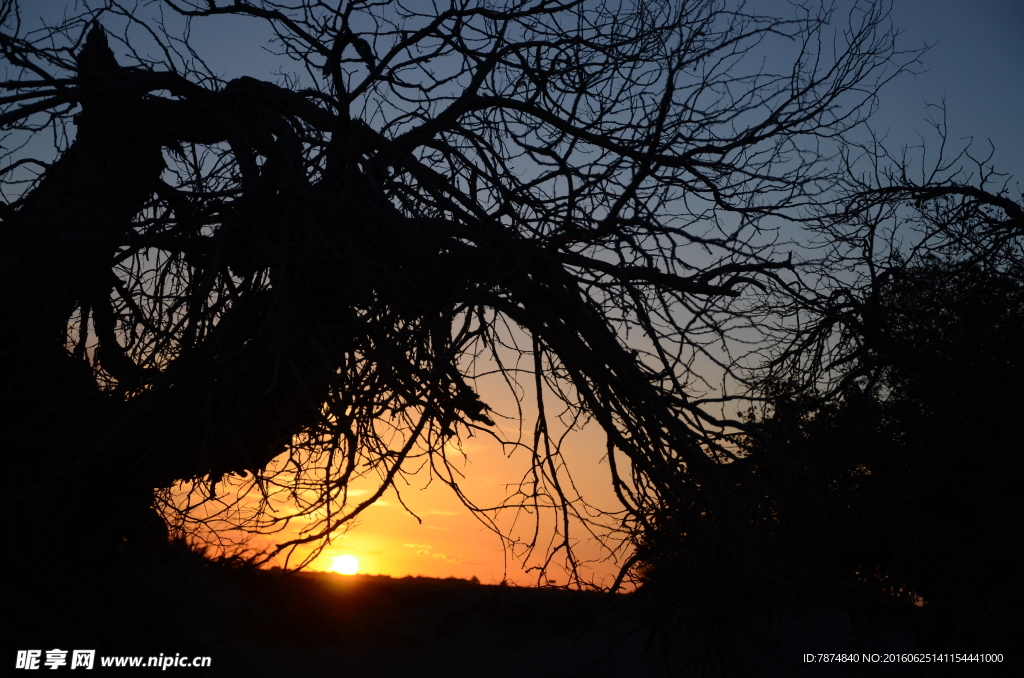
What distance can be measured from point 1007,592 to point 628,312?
192 inches

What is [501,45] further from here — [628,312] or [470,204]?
[628,312]

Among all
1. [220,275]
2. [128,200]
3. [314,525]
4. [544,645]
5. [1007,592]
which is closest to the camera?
[314,525]

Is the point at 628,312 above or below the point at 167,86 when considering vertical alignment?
below

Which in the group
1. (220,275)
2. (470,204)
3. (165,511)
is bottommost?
(165,511)

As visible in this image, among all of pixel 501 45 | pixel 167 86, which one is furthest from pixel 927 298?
pixel 167 86

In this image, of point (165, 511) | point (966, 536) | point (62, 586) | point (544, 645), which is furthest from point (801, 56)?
point (544, 645)

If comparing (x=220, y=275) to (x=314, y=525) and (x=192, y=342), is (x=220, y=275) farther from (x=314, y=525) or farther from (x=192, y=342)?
(x=314, y=525)

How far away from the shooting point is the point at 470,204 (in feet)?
17.6

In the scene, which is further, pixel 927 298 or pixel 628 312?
pixel 927 298

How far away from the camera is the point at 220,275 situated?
5.33 m

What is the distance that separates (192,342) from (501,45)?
9.79 ft

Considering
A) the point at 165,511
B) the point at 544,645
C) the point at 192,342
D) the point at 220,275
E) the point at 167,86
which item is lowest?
the point at 544,645

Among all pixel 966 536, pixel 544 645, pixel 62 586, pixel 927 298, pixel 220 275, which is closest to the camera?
pixel 220 275

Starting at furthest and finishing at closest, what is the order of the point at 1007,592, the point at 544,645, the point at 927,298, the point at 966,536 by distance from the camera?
the point at 544,645
the point at 927,298
the point at 966,536
the point at 1007,592
